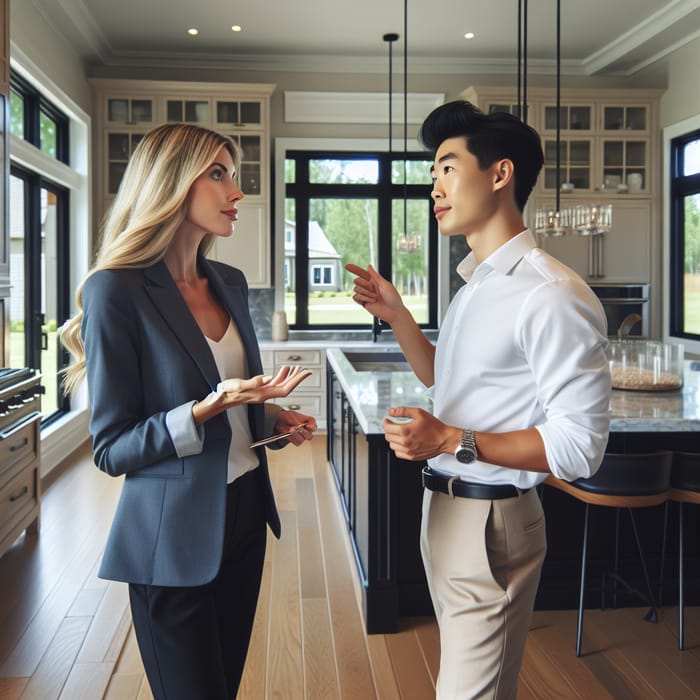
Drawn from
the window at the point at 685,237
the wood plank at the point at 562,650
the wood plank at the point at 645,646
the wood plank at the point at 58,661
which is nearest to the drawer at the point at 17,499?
the wood plank at the point at 58,661

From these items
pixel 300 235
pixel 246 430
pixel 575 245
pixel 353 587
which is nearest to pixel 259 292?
pixel 300 235

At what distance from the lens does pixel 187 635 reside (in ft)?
4.78

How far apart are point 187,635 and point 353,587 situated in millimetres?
1992

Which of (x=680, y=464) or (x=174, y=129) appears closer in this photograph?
(x=174, y=129)

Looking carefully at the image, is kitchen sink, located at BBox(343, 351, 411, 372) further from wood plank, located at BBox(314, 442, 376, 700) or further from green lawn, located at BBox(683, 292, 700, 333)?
green lawn, located at BBox(683, 292, 700, 333)

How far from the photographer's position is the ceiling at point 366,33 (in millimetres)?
5738

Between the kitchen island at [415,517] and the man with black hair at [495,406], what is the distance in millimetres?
1240

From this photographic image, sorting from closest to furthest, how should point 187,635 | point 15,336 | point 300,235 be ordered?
point 187,635
point 15,336
point 300,235

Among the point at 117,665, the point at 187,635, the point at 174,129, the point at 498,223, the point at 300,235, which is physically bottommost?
the point at 117,665

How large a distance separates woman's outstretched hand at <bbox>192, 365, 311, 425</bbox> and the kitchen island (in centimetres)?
138

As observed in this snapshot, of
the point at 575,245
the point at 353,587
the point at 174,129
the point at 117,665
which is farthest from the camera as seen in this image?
the point at 575,245

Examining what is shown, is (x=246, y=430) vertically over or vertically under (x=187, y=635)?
over

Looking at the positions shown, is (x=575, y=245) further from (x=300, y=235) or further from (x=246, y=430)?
(x=246, y=430)

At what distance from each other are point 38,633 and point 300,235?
201 inches
